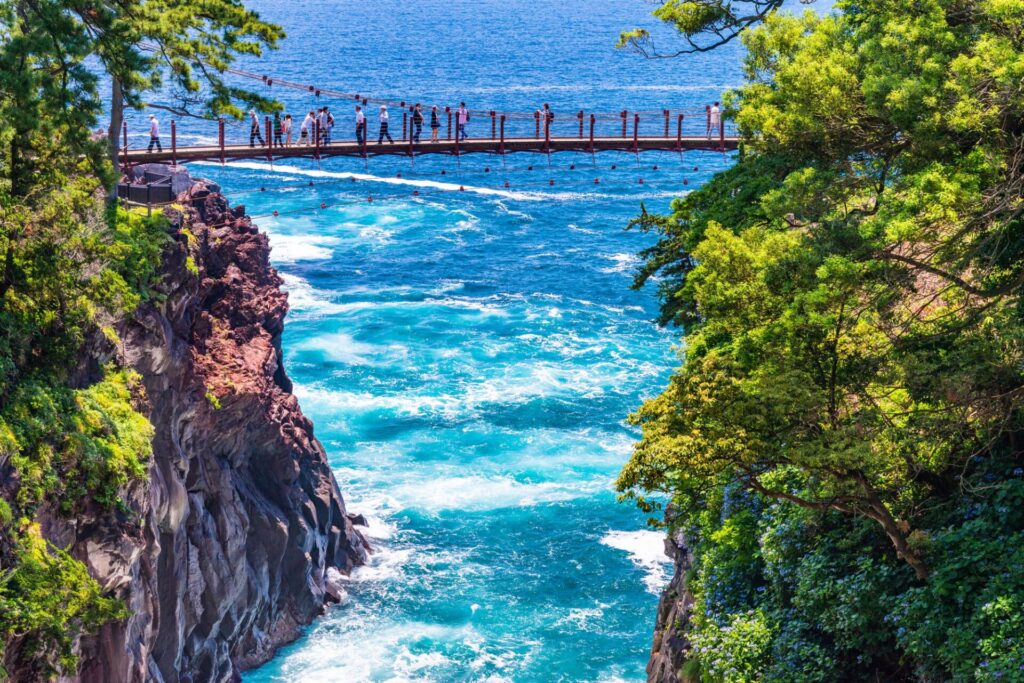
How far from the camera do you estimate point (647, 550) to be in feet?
185

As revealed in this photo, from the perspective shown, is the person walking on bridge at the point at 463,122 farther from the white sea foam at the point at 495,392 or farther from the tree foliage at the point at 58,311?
the tree foliage at the point at 58,311

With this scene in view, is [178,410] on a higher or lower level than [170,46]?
lower

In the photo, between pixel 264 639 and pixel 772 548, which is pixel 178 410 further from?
pixel 772 548

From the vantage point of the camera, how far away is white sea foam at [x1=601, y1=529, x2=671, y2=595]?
53906 mm

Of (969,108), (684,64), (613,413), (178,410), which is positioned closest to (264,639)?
(178,410)

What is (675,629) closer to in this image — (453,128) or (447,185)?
(447,185)

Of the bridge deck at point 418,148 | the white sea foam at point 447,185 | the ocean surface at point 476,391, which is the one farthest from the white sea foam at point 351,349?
the white sea foam at point 447,185

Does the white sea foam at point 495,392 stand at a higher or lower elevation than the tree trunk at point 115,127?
lower

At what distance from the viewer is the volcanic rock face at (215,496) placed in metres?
35.3

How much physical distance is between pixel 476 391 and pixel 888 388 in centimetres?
4618

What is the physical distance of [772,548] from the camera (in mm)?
29031

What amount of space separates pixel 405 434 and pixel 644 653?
74.4 ft

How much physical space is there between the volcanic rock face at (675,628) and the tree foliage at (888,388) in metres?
2.19

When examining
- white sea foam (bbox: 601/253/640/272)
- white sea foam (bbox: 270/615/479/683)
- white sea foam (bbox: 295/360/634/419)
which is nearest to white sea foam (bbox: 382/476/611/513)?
white sea foam (bbox: 295/360/634/419)
